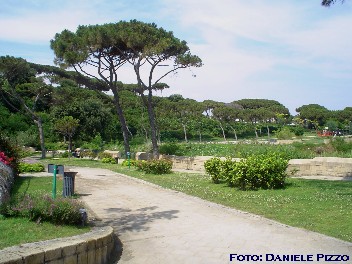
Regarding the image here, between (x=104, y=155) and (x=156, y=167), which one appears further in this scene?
(x=104, y=155)

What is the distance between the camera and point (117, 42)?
22.9 meters

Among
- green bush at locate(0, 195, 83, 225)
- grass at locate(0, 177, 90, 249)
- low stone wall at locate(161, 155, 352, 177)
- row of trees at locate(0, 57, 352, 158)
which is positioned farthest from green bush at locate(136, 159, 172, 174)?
row of trees at locate(0, 57, 352, 158)

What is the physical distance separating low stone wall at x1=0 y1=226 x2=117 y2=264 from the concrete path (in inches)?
17.3

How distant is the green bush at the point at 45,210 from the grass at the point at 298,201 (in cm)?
388

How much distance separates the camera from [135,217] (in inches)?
323

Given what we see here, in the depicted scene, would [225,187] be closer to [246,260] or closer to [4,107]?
[246,260]

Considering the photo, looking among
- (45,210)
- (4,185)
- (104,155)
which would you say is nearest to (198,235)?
(45,210)

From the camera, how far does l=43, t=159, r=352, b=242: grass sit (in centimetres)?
719

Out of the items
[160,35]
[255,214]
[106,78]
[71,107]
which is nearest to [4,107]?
[71,107]

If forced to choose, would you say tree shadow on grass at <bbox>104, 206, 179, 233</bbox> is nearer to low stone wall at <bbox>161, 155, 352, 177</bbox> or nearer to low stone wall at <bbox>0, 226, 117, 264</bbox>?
low stone wall at <bbox>0, 226, 117, 264</bbox>

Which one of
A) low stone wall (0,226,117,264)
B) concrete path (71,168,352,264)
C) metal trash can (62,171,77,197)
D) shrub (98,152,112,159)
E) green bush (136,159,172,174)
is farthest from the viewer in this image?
shrub (98,152,112,159)

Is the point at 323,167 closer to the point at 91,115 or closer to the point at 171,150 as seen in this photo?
the point at 171,150

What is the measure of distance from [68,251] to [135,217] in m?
3.53

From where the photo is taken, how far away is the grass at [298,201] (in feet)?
23.6
